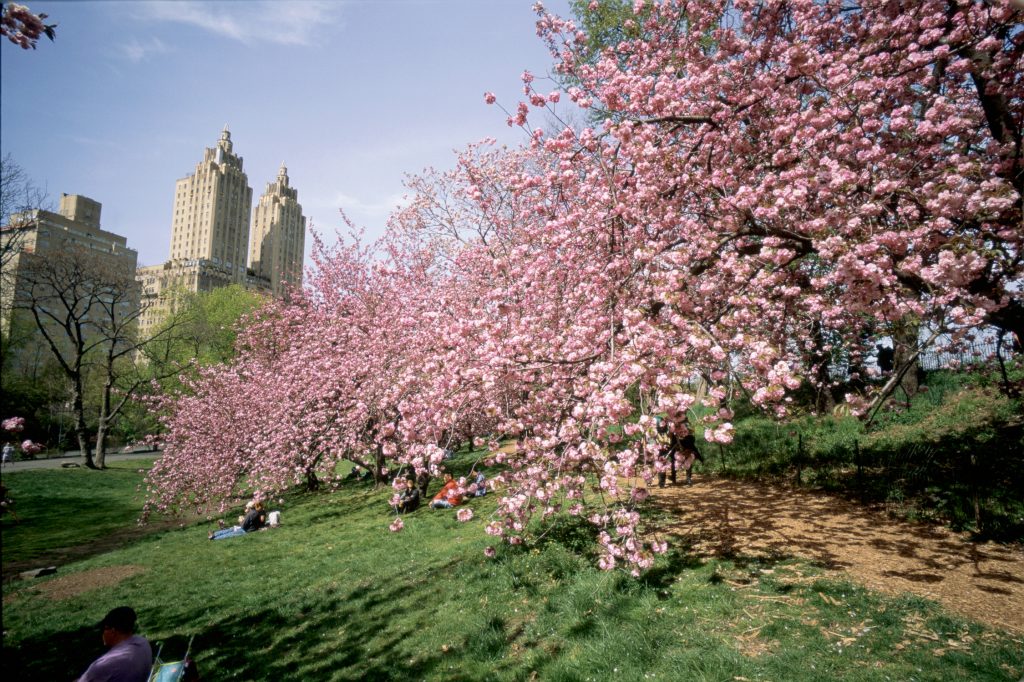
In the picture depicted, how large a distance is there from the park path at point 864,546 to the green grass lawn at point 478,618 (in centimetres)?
47

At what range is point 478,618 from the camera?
21.3ft

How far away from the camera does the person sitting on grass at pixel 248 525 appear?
40.7 feet

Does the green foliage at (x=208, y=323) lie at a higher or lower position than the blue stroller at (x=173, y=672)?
higher

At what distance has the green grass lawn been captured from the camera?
4.87m

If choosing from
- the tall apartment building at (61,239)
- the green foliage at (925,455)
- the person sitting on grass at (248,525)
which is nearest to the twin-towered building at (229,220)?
the tall apartment building at (61,239)

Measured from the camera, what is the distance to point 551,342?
6.17m

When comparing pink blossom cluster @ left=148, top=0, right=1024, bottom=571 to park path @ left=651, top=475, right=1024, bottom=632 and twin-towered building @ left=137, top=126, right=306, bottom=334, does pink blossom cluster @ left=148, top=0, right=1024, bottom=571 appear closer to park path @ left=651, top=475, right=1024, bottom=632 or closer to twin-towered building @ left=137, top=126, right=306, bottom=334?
park path @ left=651, top=475, right=1024, bottom=632

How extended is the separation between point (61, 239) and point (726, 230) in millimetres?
30012

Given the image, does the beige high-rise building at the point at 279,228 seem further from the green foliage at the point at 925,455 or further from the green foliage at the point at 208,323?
the green foliage at the point at 925,455

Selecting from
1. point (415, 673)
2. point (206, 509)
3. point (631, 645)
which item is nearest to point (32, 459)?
point (206, 509)

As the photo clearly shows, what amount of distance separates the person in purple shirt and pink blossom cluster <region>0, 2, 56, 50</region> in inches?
182

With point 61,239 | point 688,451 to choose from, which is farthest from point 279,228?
point 688,451

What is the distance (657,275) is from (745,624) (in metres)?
3.87

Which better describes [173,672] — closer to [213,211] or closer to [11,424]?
[11,424]
